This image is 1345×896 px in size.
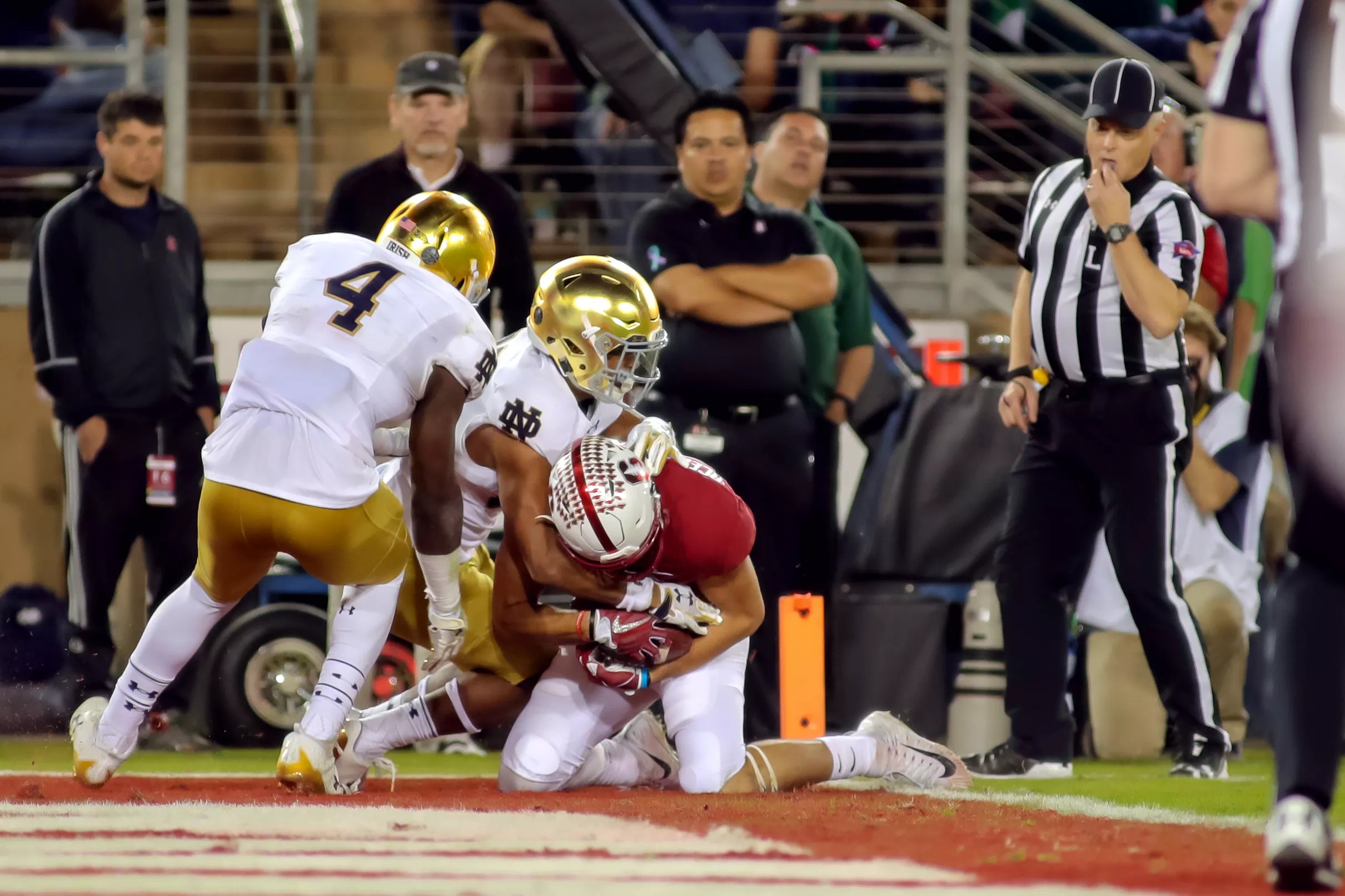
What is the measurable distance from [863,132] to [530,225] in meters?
1.50

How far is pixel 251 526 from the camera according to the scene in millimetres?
4203

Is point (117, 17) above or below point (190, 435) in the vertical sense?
above

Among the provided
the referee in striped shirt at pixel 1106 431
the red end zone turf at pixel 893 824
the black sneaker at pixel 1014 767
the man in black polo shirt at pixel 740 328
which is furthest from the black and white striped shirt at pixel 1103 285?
the red end zone turf at pixel 893 824

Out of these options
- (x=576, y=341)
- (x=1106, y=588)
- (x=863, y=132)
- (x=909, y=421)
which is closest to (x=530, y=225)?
(x=863, y=132)

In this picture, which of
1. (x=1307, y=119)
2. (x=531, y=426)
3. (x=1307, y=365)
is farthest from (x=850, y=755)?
(x=1307, y=119)

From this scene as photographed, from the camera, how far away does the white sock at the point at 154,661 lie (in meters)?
4.22

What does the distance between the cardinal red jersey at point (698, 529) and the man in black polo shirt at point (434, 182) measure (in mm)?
1628

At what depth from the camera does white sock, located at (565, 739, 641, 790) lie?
A: 453 cm

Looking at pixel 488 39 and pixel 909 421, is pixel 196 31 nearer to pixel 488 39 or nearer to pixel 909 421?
pixel 488 39

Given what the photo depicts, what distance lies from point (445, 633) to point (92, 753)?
0.82 meters

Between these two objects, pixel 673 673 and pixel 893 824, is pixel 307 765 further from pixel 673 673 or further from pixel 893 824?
pixel 893 824

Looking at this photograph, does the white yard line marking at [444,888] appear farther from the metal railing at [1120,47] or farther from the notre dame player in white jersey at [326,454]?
the metal railing at [1120,47]

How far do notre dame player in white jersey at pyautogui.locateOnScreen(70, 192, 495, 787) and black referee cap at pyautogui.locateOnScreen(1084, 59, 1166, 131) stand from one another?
1869 mm

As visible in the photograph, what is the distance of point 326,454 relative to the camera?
4207 mm
